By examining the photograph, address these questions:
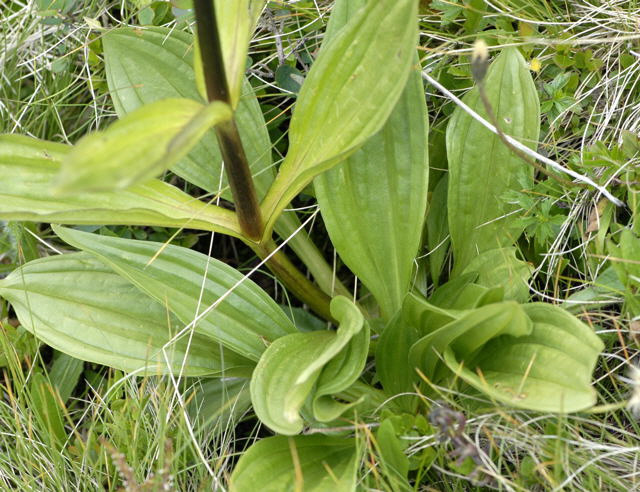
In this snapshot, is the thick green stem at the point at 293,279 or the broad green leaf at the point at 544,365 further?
the thick green stem at the point at 293,279

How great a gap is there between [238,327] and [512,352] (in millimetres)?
593

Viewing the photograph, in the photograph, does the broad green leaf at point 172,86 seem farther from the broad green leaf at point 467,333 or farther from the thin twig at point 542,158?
the thin twig at point 542,158

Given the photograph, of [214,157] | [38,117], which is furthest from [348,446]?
[38,117]

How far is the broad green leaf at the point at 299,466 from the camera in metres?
1.43

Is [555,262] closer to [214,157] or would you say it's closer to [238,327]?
[238,327]

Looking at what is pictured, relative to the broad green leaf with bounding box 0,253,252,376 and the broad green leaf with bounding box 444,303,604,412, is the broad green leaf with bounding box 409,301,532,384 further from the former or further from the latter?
the broad green leaf with bounding box 0,253,252,376

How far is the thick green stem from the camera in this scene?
5.37ft

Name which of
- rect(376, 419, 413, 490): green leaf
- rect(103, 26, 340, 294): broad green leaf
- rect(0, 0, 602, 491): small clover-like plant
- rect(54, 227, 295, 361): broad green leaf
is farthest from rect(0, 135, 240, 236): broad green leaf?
rect(376, 419, 413, 490): green leaf

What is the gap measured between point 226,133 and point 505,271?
667 mm

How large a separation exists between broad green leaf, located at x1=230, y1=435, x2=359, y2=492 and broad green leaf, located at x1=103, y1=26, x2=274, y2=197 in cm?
65

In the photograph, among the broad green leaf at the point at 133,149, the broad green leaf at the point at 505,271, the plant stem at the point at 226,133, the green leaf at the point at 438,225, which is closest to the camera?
the broad green leaf at the point at 133,149

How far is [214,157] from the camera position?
5.95ft

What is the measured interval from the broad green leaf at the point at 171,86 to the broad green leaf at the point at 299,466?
651mm

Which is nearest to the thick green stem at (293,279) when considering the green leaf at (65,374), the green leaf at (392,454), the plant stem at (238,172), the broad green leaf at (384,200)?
the plant stem at (238,172)
